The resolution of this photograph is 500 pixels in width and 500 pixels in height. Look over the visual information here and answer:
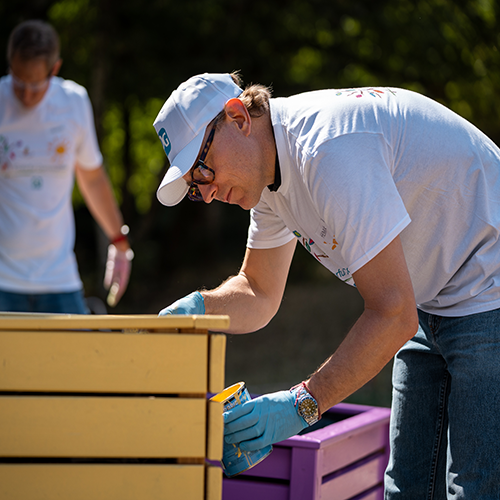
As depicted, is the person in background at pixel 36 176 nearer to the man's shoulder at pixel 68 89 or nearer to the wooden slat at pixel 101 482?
the man's shoulder at pixel 68 89

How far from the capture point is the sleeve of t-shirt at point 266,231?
201 cm

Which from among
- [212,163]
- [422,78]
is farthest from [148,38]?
[212,163]

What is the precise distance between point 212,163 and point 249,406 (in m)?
0.61

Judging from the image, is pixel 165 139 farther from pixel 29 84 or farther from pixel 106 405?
pixel 29 84

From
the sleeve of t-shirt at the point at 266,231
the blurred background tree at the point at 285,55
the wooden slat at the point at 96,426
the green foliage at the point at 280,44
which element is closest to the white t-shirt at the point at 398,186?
the sleeve of t-shirt at the point at 266,231

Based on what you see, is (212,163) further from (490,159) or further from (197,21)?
(197,21)

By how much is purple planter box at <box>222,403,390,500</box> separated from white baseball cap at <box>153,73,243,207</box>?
83cm

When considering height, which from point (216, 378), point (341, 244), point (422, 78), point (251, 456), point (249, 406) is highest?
point (422, 78)

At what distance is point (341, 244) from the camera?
1440mm

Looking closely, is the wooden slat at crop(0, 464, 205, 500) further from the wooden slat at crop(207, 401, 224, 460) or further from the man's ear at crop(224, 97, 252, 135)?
the man's ear at crop(224, 97, 252, 135)

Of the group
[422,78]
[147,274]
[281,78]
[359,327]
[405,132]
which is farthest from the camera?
[147,274]

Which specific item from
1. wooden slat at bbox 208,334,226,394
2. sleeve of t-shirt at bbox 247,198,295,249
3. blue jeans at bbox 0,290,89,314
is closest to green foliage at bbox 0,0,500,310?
blue jeans at bbox 0,290,89,314

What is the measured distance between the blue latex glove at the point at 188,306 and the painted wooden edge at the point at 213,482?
535mm

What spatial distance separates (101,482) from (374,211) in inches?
30.4
